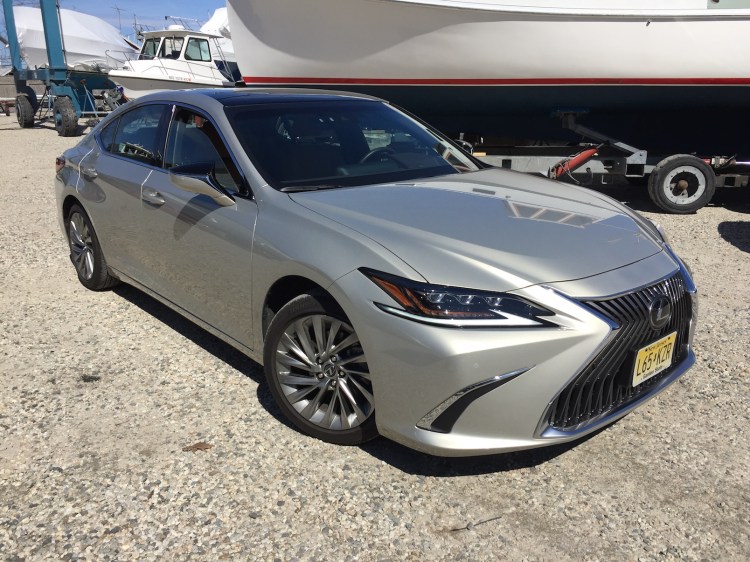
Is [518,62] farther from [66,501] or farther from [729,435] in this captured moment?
[66,501]

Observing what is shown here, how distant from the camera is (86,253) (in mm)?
5020

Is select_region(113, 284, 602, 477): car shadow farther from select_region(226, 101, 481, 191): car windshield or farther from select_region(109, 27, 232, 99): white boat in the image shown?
select_region(109, 27, 232, 99): white boat

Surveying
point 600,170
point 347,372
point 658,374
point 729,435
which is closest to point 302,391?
point 347,372

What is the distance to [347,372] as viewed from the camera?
282 cm

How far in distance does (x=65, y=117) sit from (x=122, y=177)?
1622 centimetres

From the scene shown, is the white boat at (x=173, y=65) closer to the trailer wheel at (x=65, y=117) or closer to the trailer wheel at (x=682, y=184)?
the trailer wheel at (x=65, y=117)

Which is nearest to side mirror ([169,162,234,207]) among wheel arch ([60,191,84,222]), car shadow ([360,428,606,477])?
car shadow ([360,428,606,477])

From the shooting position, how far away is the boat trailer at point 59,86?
59.5 feet

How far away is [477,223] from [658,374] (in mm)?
1025

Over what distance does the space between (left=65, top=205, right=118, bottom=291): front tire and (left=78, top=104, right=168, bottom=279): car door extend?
166 mm

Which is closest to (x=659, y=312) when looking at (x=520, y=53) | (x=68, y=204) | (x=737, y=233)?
(x=68, y=204)

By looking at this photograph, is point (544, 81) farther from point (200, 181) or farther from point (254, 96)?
point (200, 181)

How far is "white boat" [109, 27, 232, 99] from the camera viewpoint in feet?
57.1

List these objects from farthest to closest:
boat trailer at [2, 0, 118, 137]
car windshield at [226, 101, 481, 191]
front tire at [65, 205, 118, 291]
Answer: boat trailer at [2, 0, 118, 137], front tire at [65, 205, 118, 291], car windshield at [226, 101, 481, 191]
